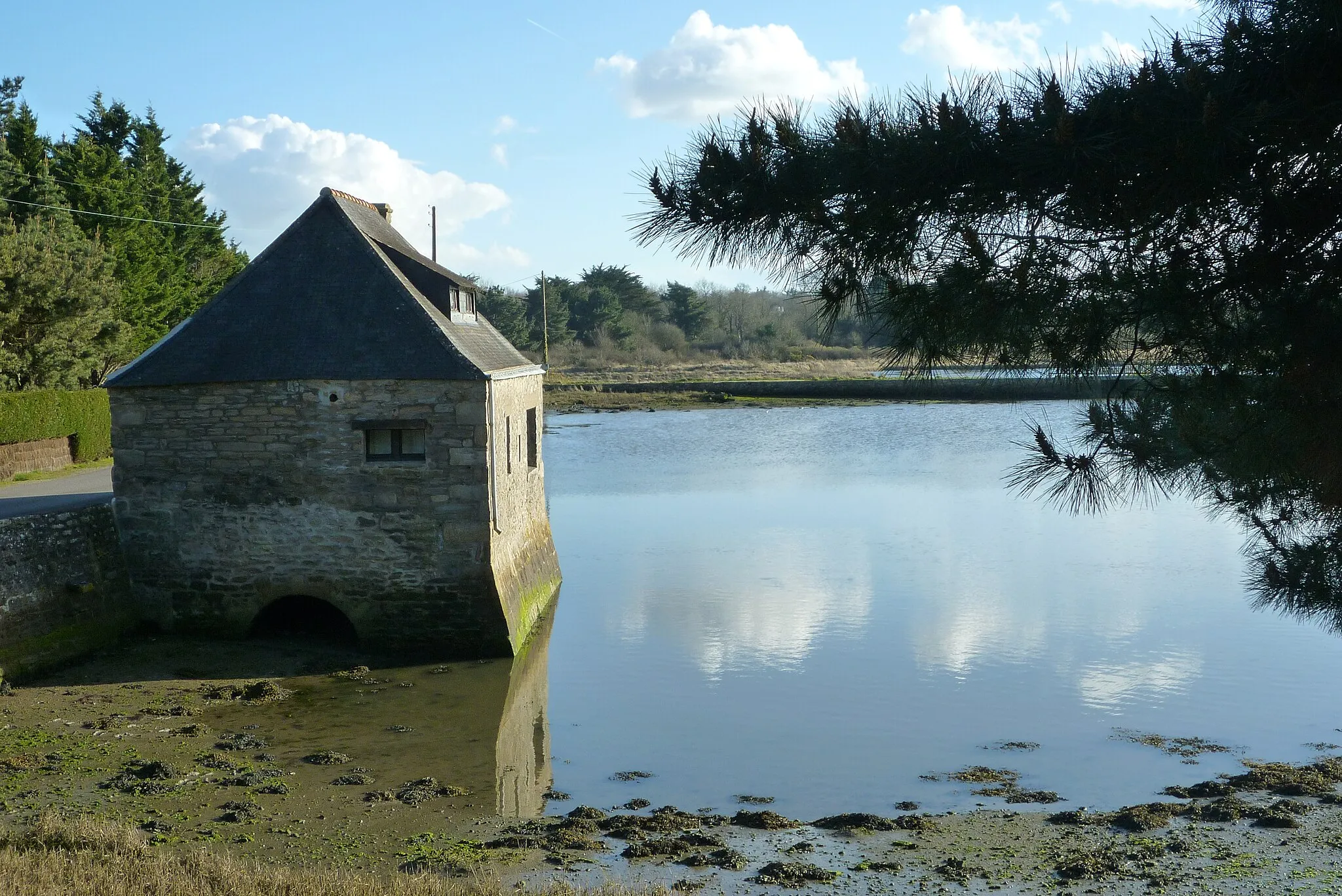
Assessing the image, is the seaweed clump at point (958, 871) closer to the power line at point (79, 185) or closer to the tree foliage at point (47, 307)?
the tree foliage at point (47, 307)

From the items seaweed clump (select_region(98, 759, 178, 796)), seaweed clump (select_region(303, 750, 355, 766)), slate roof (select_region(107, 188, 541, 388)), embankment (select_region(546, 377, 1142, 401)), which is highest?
slate roof (select_region(107, 188, 541, 388))

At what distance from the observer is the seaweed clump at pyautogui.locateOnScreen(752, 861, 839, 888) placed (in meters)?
7.30

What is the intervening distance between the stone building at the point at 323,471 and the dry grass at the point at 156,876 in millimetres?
5362

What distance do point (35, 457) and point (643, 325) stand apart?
52.2m

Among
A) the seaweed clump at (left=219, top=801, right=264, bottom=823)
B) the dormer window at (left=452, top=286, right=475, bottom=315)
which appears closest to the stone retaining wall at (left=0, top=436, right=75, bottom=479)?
the dormer window at (left=452, top=286, right=475, bottom=315)

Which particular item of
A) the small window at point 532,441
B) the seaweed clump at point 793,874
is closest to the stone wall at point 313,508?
the small window at point 532,441

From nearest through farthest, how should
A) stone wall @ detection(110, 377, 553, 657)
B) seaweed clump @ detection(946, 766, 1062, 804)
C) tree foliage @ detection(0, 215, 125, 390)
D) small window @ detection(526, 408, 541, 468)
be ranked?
seaweed clump @ detection(946, 766, 1062, 804) < stone wall @ detection(110, 377, 553, 657) < small window @ detection(526, 408, 541, 468) < tree foliage @ detection(0, 215, 125, 390)

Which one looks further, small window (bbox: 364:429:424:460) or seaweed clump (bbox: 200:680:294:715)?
small window (bbox: 364:429:424:460)

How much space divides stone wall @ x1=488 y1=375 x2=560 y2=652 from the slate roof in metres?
0.59

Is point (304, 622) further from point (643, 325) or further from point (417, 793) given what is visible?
point (643, 325)

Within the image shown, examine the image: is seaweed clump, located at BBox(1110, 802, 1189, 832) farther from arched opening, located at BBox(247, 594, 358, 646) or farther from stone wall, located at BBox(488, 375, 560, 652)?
arched opening, located at BBox(247, 594, 358, 646)

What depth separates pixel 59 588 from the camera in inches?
467

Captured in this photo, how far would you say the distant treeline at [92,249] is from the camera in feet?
69.8

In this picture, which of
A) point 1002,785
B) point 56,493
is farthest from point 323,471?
point 1002,785
